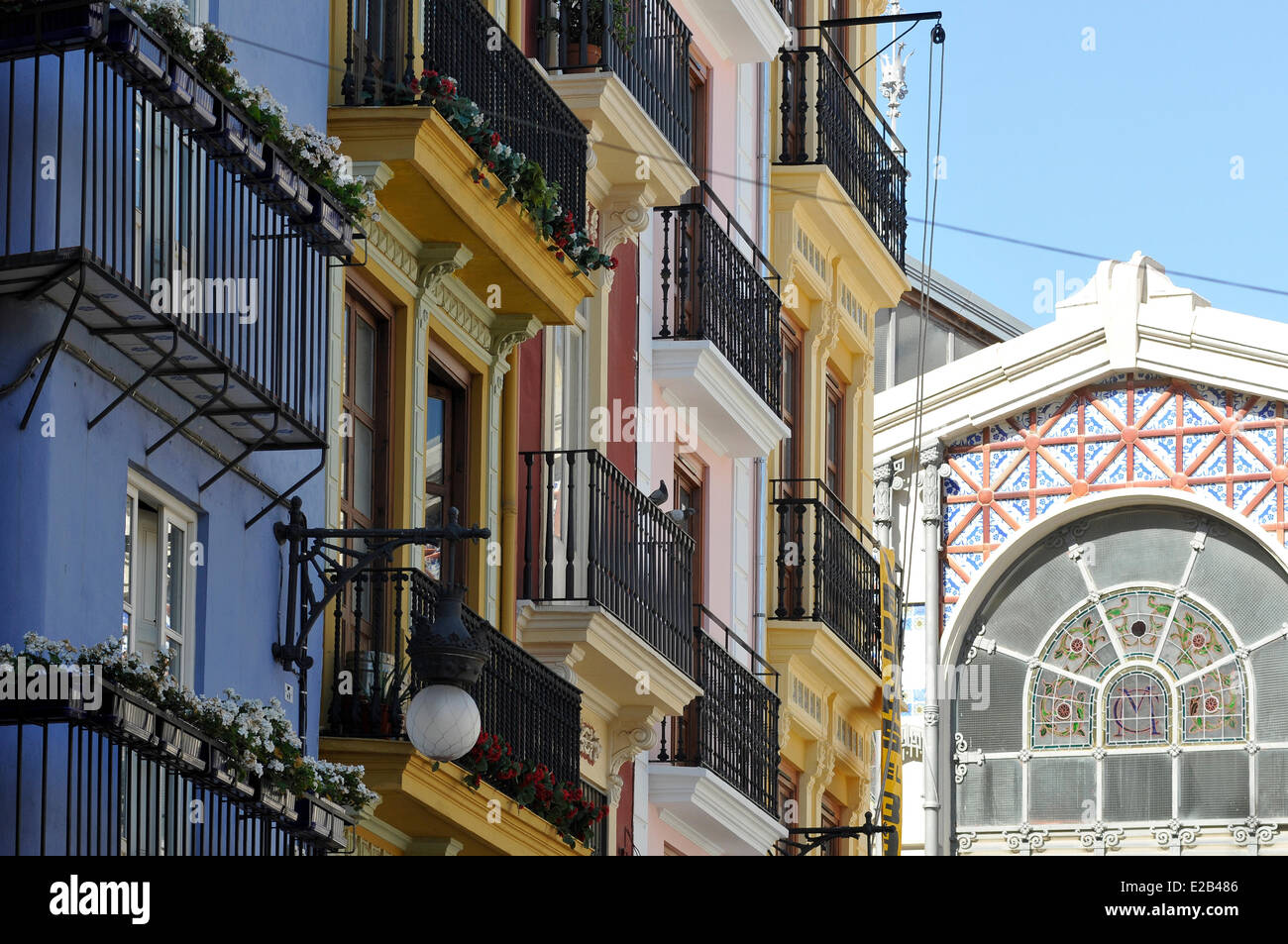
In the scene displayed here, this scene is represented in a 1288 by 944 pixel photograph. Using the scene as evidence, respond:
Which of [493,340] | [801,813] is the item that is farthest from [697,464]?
[493,340]

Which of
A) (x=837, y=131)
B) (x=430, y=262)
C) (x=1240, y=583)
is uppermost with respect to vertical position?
(x=837, y=131)

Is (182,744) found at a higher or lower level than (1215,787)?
lower

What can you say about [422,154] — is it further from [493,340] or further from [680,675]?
[680,675]

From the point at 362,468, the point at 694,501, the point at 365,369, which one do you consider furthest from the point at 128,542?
the point at 694,501

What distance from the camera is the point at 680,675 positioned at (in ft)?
61.2

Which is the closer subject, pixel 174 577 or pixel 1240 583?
pixel 174 577

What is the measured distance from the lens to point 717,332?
2111 cm

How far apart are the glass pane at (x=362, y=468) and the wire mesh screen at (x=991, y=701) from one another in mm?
21568

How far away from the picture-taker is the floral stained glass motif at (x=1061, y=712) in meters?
35.7

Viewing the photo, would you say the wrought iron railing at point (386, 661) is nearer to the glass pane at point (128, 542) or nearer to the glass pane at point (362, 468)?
the glass pane at point (362, 468)

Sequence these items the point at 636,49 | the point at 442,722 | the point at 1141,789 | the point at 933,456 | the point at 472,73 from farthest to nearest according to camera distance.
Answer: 1. the point at 933,456
2. the point at 1141,789
3. the point at 636,49
4. the point at 472,73
5. the point at 442,722

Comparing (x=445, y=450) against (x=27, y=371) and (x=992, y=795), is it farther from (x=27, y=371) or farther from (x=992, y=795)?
(x=992, y=795)

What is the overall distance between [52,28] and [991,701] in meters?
26.8

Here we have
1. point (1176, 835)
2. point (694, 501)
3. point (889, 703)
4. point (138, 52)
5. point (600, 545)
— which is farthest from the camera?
point (1176, 835)
